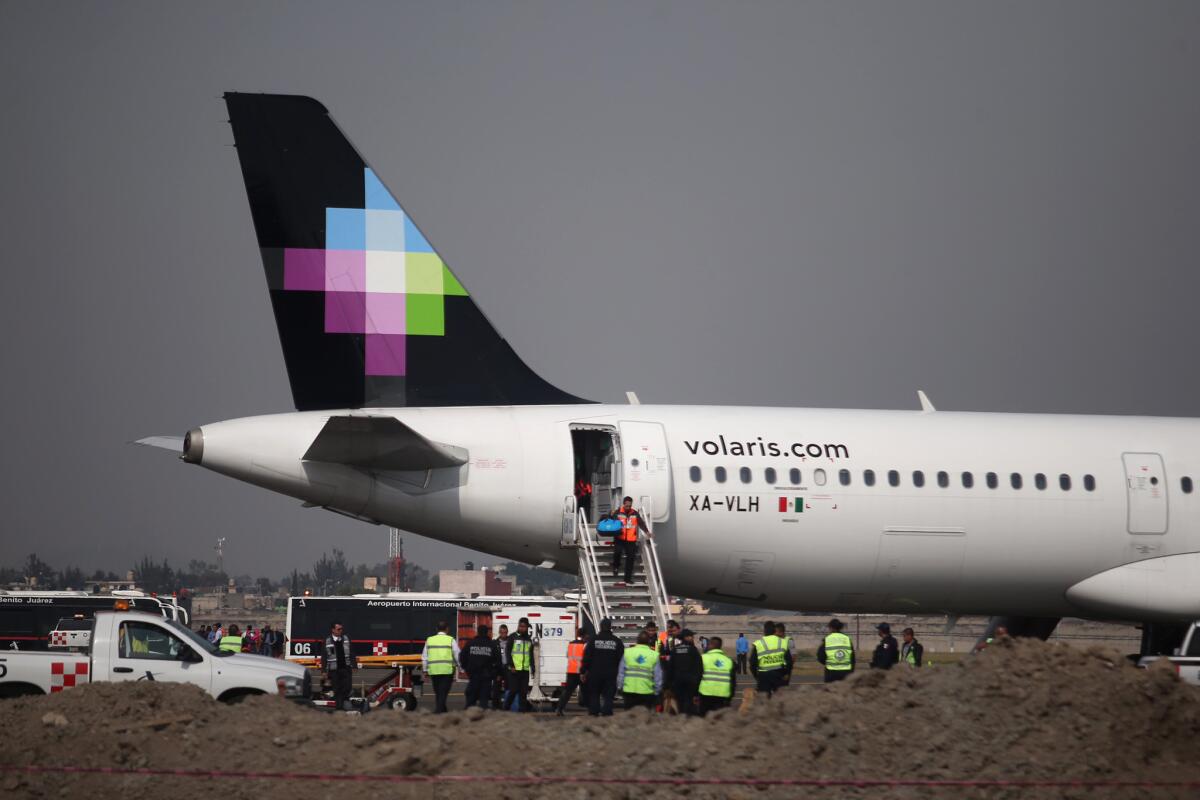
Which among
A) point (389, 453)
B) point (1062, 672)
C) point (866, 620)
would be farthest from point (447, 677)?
point (866, 620)

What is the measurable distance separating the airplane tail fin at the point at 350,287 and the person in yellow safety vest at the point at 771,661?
5870mm

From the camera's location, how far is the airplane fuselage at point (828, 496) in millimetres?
21953

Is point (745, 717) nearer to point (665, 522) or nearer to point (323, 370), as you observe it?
point (665, 522)

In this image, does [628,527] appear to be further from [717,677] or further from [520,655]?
[717,677]

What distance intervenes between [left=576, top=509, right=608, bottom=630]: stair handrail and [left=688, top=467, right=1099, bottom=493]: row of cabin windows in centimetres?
198

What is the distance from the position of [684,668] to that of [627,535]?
10.6 feet

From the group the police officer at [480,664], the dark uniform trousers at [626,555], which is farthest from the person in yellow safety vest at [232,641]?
the dark uniform trousers at [626,555]

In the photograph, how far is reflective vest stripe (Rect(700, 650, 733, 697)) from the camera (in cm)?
1850

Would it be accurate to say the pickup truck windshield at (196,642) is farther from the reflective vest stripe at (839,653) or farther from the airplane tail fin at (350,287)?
the reflective vest stripe at (839,653)

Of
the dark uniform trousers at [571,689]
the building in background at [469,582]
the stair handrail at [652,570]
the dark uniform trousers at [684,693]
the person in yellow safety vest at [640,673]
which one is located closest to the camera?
the person in yellow safety vest at [640,673]

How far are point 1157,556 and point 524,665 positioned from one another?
38.3 ft

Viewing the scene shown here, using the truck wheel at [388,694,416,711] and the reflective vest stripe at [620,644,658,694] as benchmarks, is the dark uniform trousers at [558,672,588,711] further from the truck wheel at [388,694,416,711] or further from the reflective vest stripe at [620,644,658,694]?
the truck wheel at [388,694,416,711]

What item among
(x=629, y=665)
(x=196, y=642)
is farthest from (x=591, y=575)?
(x=196, y=642)

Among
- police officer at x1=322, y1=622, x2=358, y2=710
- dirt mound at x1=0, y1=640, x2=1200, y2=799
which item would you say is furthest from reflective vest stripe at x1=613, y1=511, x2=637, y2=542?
dirt mound at x1=0, y1=640, x2=1200, y2=799
